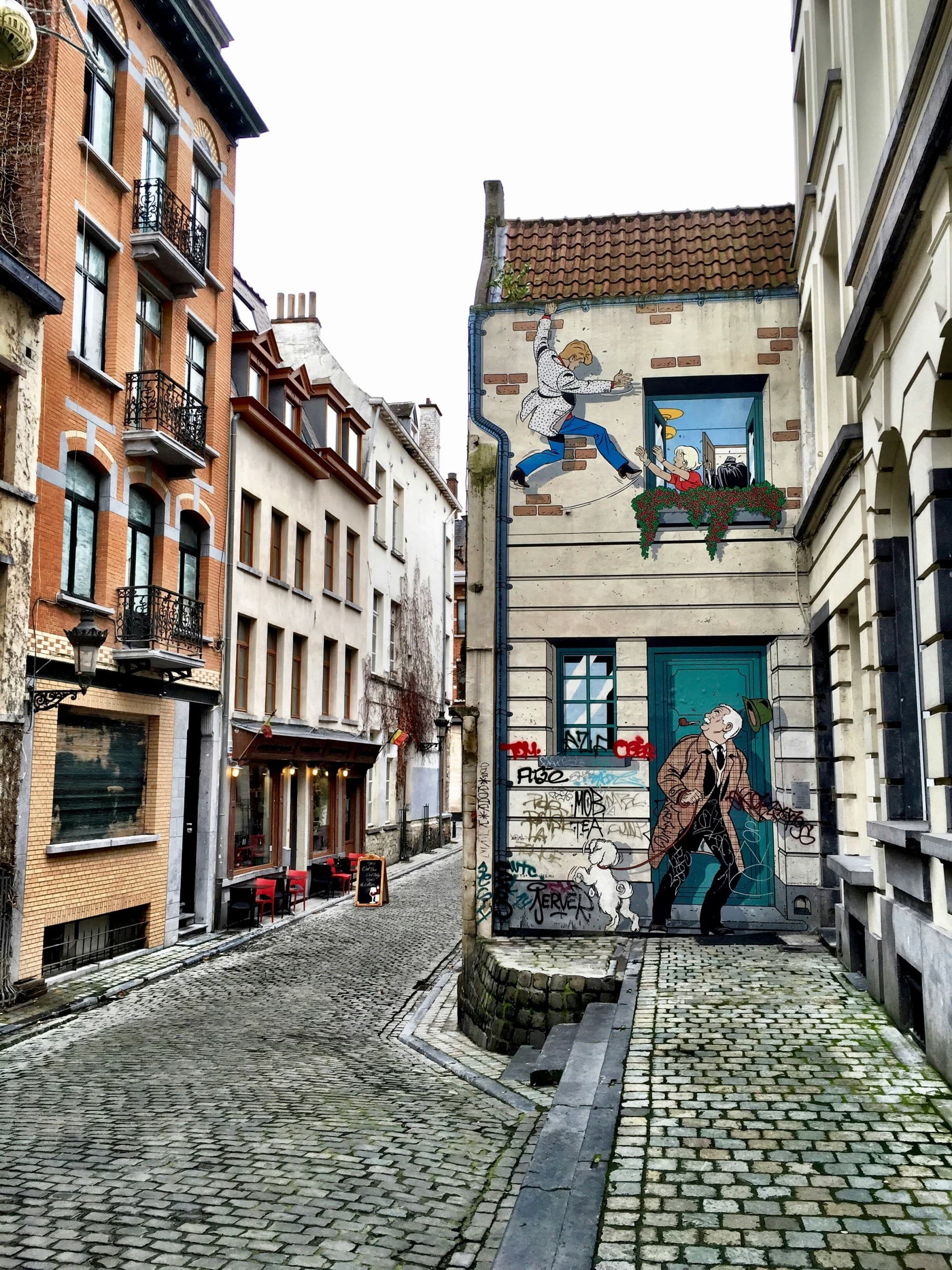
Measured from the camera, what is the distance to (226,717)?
19516mm

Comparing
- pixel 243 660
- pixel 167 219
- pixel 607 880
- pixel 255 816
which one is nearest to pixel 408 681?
pixel 243 660

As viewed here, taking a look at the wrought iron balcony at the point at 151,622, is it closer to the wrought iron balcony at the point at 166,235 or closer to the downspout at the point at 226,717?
the downspout at the point at 226,717

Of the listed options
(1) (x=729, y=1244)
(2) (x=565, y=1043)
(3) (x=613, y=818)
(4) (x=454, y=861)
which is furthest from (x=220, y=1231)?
(4) (x=454, y=861)

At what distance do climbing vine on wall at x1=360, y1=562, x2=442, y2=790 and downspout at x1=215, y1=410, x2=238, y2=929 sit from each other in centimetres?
947

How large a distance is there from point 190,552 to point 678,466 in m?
9.11

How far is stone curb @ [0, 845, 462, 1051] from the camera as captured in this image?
11602 mm

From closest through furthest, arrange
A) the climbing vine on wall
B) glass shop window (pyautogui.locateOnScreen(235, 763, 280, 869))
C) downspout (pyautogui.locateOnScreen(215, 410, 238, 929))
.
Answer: downspout (pyautogui.locateOnScreen(215, 410, 238, 929)), glass shop window (pyautogui.locateOnScreen(235, 763, 280, 869)), the climbing vine on wall

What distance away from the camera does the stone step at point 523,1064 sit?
884 centimetres

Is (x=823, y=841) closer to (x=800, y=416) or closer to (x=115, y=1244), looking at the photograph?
(x=800, y=416)

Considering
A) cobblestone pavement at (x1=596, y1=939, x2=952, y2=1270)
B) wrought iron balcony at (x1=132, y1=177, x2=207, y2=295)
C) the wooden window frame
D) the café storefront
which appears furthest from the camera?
the wooden window frame

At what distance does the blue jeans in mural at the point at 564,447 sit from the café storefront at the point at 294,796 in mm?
8826

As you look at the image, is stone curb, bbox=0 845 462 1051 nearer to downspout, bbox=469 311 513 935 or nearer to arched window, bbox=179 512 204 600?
downspout, bbox=469 311 513 935

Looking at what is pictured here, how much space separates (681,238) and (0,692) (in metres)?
10.5

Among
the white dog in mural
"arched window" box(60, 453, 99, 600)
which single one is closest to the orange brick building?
"arched window" box(60, 453, 99, 600)
